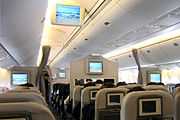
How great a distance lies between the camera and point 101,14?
7715mm

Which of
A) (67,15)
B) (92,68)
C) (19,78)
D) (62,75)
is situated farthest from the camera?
(62,75)

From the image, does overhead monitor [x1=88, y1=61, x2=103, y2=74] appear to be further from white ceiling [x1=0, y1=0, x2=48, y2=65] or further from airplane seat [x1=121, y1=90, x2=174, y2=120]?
airplane seat [x1=121, y1=90, x2=174, y2=120]

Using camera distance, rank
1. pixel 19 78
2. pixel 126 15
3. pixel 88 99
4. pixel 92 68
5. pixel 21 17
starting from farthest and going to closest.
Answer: pixel 92 68 → pixel 19 78 → pixel 126 15 → pixel 21 17 → pixel 88 99

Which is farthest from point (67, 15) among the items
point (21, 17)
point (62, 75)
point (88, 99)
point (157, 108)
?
point (62, 75)

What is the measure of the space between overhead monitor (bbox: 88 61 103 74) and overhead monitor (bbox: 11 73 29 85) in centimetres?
221

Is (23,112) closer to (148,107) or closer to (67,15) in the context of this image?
(148,107)

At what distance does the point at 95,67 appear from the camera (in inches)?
387

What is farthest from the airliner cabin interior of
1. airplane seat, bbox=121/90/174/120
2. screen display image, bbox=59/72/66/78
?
screen display image, bbox=59/72/66/78

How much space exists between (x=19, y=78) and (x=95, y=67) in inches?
103

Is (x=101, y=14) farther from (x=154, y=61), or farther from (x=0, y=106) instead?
(x=154, y=61)

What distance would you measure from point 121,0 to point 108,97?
272cm

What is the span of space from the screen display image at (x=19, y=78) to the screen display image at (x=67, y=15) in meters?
2.24

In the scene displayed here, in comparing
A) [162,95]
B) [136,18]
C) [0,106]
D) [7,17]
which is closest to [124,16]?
[136,18]

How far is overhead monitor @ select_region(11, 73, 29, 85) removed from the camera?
875cm
